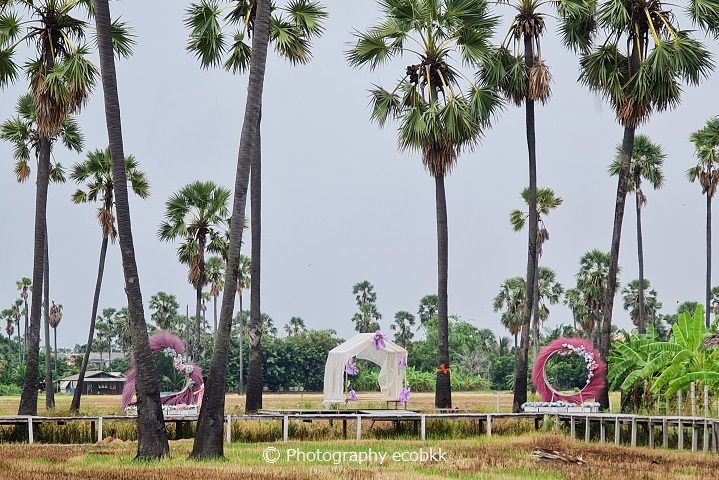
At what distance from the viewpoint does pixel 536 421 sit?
1224 inches

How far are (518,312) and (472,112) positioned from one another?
52.8m

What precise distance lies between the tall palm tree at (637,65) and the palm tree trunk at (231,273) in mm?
13501

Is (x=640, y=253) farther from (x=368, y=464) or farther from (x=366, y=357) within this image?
(x=368, y=464)

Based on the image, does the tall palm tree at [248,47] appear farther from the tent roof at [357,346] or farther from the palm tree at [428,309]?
the palm tree at [428,309]

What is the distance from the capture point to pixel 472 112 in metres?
34.0

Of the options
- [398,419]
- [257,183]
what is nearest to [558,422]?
[398,419]

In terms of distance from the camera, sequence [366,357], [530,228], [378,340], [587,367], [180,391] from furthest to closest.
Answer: [366,357]
[378,340]
[530,228]
[587,367]
[180,391]

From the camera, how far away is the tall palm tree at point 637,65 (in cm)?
3119

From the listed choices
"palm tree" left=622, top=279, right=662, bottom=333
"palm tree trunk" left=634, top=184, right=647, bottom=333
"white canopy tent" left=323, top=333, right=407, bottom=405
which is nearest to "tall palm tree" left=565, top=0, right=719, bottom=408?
"white canopy tent" left=323, top=333, right=407, bottom=405

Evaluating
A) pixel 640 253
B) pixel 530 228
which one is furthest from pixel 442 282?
pixel 640 253

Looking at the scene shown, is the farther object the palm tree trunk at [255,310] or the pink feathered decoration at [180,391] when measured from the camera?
the palm tree trunk at [255,310]

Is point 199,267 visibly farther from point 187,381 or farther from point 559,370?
point 559,370

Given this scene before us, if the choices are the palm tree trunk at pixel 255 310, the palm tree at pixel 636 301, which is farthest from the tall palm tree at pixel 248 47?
the palm tree at pixel 636 301

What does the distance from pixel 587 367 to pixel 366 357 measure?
1121cm
